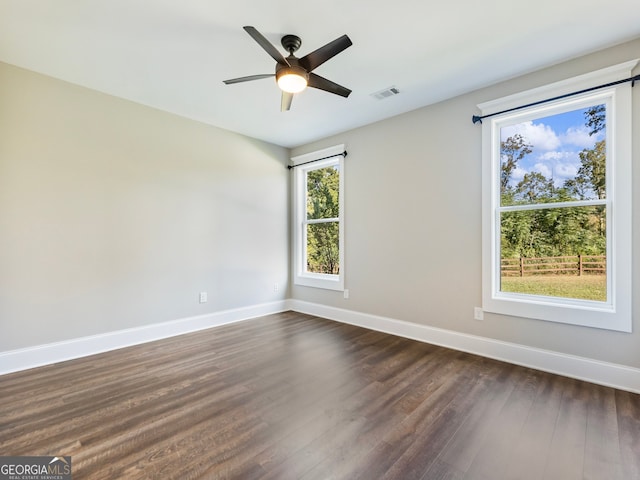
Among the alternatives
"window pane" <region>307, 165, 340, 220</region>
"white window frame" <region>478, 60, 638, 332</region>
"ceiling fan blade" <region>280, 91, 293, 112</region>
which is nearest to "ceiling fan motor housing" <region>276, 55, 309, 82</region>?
"ceiling fan blade" <region>280, 91, 293, 112</region>

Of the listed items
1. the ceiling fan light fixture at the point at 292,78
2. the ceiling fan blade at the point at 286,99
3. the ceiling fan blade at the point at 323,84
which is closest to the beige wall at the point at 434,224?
the ceiling fan blade at the point at 323,84

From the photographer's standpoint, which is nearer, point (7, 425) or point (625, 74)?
point (7, 425)

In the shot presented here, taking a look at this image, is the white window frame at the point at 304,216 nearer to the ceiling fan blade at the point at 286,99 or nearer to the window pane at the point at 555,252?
the ceiling fan blade at the point at 286,99

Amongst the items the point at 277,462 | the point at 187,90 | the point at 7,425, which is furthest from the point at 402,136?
the point at 7,425

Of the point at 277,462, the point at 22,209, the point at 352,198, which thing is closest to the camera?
the point at 277,462

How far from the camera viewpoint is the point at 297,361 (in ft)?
9.51

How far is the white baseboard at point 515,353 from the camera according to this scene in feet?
7.72

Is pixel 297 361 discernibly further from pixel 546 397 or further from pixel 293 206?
pixel 293 206

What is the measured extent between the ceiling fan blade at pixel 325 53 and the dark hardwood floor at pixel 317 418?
2.48m

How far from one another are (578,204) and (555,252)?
1.52 ft

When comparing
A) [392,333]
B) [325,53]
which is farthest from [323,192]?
[325,53]

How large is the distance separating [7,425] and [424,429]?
263cm

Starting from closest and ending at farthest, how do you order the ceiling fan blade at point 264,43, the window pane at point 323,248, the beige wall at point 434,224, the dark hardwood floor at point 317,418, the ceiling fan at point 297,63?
the dark hardwood floor at point 317,418 < the ceiling fan blade at point 264,43 < the ceiling fan at point 297,63 < the beige wall at point 434,224 < the window pane at point 323,248

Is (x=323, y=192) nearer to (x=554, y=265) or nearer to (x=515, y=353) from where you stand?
(x=554, y=265)
